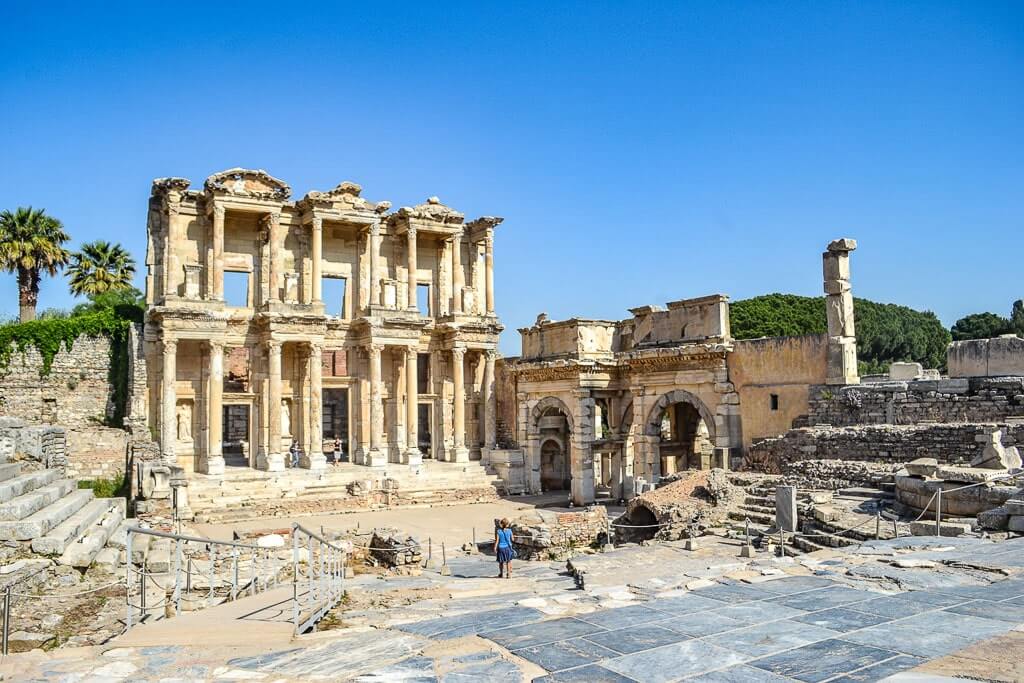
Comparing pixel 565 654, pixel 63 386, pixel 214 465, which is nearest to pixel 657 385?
pixel 214 465

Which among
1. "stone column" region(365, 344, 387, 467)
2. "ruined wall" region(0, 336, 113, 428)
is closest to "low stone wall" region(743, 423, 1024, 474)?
"stone column" region(365, 344, 387, 467)

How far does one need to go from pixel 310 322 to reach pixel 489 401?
8.31 metres

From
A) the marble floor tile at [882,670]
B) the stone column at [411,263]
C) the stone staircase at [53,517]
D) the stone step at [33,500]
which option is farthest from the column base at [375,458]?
the marble floor tile at [882,670]

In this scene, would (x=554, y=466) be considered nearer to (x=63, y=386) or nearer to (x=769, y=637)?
(x=63, y=386)

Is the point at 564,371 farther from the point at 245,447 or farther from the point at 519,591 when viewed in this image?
the point at 519,591

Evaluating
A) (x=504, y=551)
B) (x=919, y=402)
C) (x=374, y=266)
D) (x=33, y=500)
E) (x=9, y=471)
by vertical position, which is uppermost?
(x=374, y=266)

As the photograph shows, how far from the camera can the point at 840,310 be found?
22.5 meters

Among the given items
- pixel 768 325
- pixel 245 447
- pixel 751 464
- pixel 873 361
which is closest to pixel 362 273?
pixel 245 447

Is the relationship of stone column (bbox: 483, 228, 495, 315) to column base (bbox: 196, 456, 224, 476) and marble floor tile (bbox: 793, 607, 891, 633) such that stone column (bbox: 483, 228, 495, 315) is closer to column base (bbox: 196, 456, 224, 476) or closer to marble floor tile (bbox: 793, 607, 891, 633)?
column base (bbox: 196, 456, 224, 476)

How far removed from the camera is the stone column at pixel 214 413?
2906 centimetres

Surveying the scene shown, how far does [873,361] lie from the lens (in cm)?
5550

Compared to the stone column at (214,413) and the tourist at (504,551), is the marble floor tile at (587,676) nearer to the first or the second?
the tourist at (504,551)

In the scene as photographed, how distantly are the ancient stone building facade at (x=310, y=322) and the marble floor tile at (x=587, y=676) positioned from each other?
24.4m

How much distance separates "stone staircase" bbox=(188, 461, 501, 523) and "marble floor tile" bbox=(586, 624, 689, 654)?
20570 millimetres
